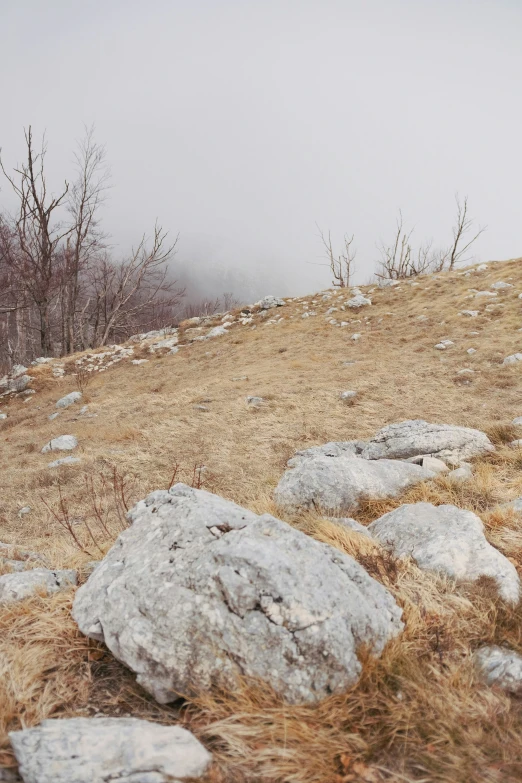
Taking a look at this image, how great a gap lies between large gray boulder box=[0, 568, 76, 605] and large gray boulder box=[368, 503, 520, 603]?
2.25m

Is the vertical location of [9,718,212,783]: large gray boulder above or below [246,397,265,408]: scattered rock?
above

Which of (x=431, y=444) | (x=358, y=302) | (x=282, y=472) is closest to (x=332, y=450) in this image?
(x=282, y=472)

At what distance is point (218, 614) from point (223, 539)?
1.21 feet

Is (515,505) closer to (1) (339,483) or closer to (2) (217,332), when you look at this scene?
(1) (339,483)

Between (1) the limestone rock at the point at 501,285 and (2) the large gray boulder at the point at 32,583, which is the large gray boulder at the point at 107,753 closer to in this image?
(2) the large gray boulder at the point at 32,583

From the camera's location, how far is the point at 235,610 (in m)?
1.83

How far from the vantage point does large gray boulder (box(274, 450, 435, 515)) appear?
3779mm

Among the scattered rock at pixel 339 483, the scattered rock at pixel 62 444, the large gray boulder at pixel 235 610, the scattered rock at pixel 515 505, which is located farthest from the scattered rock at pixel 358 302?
the large gray boulder at pixel 235 610

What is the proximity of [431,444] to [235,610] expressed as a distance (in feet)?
12.8

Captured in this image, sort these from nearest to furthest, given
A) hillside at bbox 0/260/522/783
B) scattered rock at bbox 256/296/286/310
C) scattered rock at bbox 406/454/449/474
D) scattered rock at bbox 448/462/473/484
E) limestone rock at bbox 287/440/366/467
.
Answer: hillside at bbox 0/260/522/783 < scattered rock at bbox 448/462/473/484 < scattered rock at bbox 406/454/449/474 < limestone rock at bbox 287/440/366/467 < scattered rock at bbox 256/296/286/310

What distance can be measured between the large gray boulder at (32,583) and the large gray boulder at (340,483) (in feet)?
6.32

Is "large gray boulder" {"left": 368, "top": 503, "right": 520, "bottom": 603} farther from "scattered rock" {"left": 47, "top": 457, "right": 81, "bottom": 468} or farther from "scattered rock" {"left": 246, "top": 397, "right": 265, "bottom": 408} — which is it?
"scattered rock" {"left": 246, "top": 397, "right": 265, "bottom": 408}

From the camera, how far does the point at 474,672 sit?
187 centimetres

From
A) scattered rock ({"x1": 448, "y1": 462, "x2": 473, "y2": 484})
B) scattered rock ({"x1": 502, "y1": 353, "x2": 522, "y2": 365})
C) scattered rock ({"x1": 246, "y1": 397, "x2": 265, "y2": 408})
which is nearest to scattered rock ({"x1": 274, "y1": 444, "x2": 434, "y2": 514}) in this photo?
scattered rock ({"x1": 448, "y1": 462, "x2": 473, "y2": 484})
